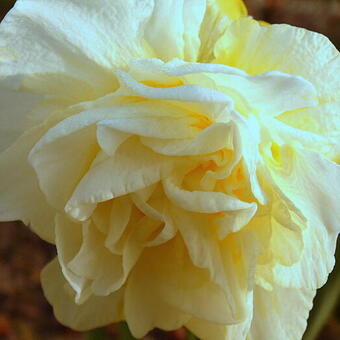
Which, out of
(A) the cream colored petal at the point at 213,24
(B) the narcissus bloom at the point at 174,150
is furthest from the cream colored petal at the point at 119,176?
(A) the cream colored petal at the point at 213,24

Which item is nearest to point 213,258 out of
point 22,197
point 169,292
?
point 169,292

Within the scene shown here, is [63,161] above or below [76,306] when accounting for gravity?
above

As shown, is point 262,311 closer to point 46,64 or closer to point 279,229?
point 279,229

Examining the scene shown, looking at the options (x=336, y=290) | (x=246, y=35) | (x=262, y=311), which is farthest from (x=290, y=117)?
(x=336, y=290)

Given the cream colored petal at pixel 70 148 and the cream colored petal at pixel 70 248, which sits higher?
the cream colored petal at pixel 70 148

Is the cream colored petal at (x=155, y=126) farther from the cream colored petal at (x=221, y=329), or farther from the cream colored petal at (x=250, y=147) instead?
the cream colored petal at (x=221, y=329)

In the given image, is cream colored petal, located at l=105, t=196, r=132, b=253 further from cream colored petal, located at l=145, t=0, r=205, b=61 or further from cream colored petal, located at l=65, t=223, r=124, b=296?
cream colored petal, located at l=145, t=0, r=205, b=61

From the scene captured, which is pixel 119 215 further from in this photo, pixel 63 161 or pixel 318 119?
pixel 318 119
